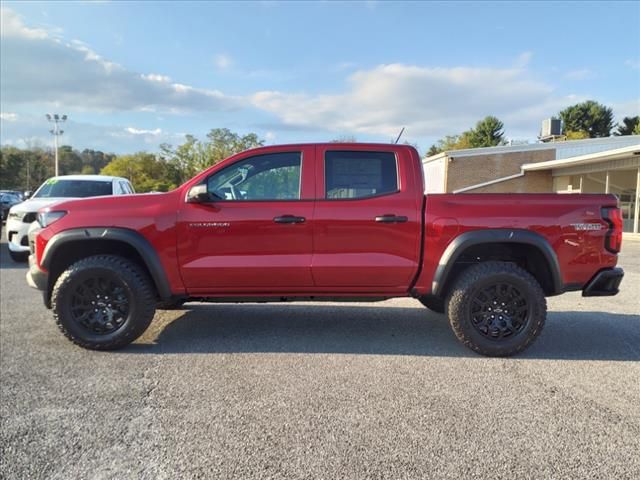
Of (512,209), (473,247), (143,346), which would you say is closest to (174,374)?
(143,346)

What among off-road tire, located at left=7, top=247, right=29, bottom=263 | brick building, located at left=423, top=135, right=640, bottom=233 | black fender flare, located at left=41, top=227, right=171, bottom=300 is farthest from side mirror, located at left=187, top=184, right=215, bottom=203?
brick building, located at left=423, top=135, right=640, bottom=233

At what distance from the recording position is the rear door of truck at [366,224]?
4145 mm

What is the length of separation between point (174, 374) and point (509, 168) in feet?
83.0

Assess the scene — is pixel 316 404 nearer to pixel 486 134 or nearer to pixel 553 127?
pixel 553 127

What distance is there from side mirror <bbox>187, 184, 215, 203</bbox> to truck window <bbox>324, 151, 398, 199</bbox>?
1.11 m

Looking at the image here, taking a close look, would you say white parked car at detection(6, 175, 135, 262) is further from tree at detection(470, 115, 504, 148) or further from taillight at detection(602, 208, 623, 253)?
tree at detection(470, 115, 504, 148)

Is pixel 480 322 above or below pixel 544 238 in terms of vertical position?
below

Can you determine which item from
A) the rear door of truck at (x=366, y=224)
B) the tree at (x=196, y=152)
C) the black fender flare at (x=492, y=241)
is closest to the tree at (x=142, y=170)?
the tree at (x=196, y=152)

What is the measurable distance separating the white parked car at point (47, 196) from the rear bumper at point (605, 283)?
8757 mm

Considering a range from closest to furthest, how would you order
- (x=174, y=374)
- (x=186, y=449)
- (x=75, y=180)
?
1. (x=186, y=449)
2. (x=174, y=374)
3. (x=75, y=180)

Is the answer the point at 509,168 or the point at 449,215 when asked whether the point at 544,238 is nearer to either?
the point at 449,215

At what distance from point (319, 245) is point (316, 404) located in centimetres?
152

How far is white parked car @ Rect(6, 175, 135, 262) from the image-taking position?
27.9 ft

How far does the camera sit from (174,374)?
3.65 meters
